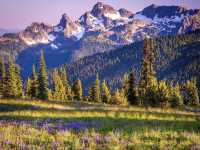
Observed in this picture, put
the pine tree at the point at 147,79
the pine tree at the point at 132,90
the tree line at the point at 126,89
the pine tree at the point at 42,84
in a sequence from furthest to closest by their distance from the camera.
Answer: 1. the pine tree at the point at 42,84
2. the pine tree at the point at 132,90
3. the tree line at the point at 126,89
4. the pine tree at the point at 147,79

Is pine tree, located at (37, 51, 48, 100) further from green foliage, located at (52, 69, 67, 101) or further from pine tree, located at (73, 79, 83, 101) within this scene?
pine tree, located at (73, 79, 83, 101)

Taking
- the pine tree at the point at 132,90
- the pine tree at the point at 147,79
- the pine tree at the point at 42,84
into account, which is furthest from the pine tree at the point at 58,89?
the pine tree at the point at 147,79

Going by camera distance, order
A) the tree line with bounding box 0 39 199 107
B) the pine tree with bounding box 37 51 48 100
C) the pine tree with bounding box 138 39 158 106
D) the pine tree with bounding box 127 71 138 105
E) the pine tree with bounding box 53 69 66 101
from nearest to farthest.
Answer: the pine tree with bounding box 138 39 158 106
the tree line with bounding box 0 39 199 107
the pine tree with bounding box 127 71 138 105
the pine tree with bounding box 37 51 48 100
the pine tree with bounding box 53 69 66 101

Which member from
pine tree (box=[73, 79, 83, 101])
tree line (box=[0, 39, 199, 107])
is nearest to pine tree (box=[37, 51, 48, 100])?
tree line (box=[0, 39, 199, 107])

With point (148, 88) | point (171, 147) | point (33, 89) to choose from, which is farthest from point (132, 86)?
point (171, 147)

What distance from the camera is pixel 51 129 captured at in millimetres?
14227

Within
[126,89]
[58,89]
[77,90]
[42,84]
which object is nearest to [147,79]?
[126,89]

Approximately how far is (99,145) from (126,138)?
5.91 feet

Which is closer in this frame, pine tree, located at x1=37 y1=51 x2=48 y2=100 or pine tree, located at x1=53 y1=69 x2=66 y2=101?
pine tree, located at x1=37 y1=51 x2=48 y2=100

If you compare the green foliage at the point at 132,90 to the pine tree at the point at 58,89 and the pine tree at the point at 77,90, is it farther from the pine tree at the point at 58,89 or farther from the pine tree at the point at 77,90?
the pine tree at the point at 58,89

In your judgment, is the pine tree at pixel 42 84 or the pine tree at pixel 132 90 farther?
the pine tree at pixel 42 84

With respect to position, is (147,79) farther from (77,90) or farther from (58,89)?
(58,89)

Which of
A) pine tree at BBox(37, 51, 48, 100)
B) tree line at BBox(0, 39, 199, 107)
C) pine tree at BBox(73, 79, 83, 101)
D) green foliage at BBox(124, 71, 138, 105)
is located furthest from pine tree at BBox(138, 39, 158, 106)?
pine tree at BBox(73, 79, 83, 101)

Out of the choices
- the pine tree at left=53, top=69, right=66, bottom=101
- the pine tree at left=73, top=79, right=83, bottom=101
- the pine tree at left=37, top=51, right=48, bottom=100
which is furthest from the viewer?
the pine tree at left=73, top=79, right=83, bottom=101
